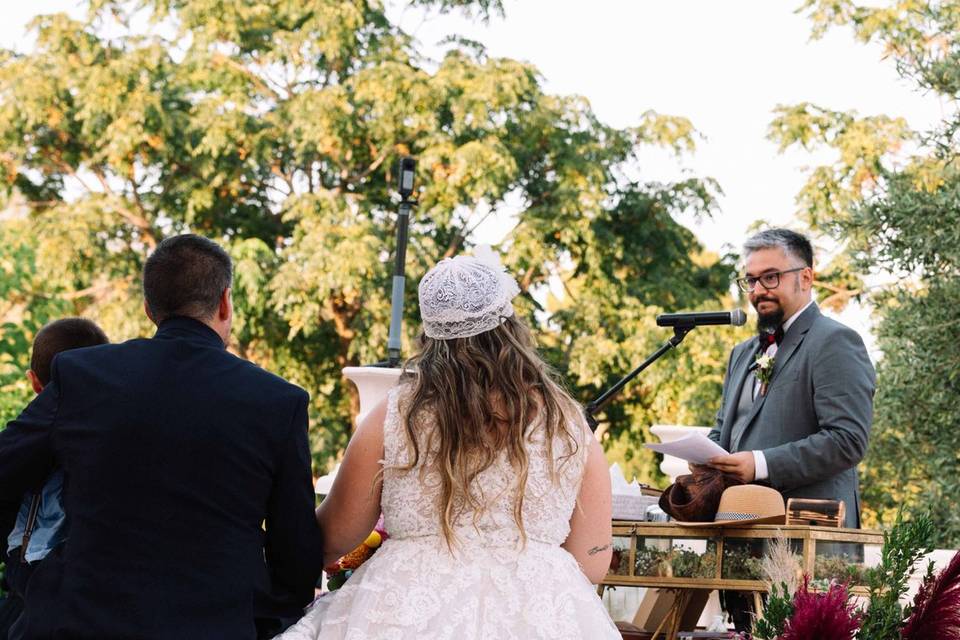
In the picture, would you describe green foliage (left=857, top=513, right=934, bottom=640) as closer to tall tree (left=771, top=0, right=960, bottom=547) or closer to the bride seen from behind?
the bride seen from behind

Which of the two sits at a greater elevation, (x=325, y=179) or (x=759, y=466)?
(x=325, y=179)

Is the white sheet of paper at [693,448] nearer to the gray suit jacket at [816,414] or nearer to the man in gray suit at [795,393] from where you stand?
the man in gray suit at [795,393]

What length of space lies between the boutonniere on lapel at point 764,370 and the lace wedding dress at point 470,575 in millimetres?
1530

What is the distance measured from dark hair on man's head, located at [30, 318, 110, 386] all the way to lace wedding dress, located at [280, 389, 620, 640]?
1053mm

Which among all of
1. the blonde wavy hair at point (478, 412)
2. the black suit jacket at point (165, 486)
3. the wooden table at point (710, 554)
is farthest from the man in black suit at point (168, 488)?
the wooden table at point (710, 554)

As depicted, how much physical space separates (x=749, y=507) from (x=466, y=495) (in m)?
1.09

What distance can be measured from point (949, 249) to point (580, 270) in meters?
7.15

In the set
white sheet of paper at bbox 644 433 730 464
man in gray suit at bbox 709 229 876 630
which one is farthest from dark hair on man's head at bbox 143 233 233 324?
man in gray suit at bbox 709 229 876 630

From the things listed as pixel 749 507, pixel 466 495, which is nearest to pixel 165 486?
pixel 466 495

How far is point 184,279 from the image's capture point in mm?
3035

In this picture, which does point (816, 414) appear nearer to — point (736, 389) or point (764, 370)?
point (764, 370)

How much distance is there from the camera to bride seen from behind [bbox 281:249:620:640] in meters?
2.93

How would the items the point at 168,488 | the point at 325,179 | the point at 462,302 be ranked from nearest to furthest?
the point at 168,488
the point at 462,302
the point at 325,179

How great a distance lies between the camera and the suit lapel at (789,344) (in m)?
4.35
